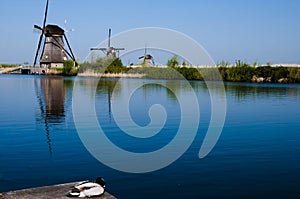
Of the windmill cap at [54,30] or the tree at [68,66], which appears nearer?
the tree at [68,66]

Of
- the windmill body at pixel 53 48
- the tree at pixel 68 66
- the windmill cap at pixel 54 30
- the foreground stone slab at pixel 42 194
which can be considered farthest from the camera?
the windmill body at pixel 53 48

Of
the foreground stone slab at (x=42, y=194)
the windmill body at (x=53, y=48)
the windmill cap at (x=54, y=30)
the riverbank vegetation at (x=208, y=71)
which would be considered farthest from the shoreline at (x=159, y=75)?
the foreground stone slab at (x=42, y=194)

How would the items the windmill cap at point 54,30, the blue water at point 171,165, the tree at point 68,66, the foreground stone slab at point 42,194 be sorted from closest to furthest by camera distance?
the foreground stone slab at point 42,194 < the blue water at point 171,165 < the tree at point 68,66 < the windmill cap at point 54,30

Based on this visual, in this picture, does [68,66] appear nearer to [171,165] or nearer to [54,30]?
[54,30]

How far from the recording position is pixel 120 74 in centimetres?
6669

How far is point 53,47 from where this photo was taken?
233 ft

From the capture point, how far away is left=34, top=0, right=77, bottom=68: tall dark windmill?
7069 cm

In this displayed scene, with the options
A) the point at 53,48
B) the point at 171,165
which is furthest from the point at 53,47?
the point at 171,165

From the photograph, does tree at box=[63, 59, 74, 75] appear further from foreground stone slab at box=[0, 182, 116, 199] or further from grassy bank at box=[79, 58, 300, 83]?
foreground stone slab at box=[0, 182, 116, 199]

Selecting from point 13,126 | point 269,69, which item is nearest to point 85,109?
point 13,126

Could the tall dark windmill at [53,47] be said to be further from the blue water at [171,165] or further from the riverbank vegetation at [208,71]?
the blue water at [171,165]

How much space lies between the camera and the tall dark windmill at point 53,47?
70688 mm

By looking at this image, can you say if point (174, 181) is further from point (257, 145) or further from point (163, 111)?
point (163, 111)

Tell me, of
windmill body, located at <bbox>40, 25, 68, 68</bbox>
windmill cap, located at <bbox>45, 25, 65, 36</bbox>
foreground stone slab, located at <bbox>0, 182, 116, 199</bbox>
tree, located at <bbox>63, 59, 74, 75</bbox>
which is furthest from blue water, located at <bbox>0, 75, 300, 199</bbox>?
windmill cap, located at <bbox>45, 25, 65, 36</bbox>
